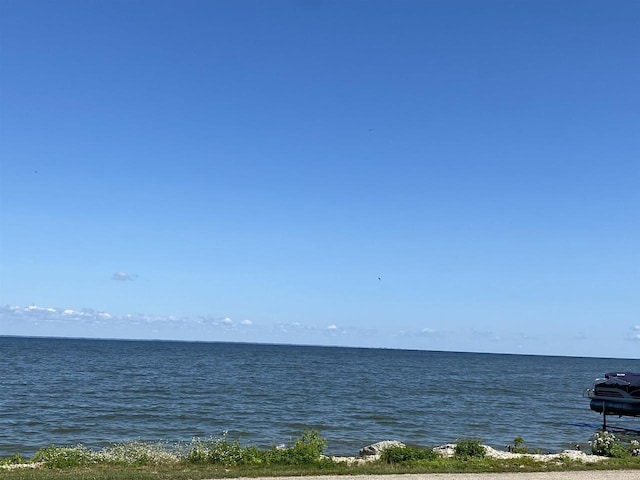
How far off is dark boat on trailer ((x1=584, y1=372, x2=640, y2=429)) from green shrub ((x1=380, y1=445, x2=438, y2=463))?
2212 cm

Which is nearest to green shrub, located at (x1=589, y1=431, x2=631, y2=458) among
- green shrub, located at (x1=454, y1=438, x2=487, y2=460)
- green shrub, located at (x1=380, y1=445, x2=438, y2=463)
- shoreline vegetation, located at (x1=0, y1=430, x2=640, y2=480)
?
shoreline vegetation, located at (x1=0, y1=430, x2=640, y2=480)

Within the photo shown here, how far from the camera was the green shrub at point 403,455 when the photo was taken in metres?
20.0

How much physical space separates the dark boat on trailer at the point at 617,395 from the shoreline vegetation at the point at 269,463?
17.1 meters

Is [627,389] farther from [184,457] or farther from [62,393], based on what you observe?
[62,393]

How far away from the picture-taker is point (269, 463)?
19.0m

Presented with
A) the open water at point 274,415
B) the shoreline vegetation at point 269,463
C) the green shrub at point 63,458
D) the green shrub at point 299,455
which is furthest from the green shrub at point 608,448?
the green shrub at point 63,458

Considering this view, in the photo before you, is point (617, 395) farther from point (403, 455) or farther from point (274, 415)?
point (403, 455)

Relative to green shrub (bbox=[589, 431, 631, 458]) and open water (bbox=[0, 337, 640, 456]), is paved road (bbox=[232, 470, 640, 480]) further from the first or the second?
open water (bbox=[0, 337, 640, 456])

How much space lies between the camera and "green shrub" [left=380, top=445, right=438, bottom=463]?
786 inches

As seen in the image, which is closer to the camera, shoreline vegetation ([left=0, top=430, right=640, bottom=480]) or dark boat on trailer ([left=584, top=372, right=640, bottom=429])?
shoreline vegetation ([left=0, top=430, right=640, bottom=480])

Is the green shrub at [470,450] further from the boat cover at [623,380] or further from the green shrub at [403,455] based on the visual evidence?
the boat cover at [623,380]

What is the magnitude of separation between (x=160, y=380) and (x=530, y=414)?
37627 millimetres

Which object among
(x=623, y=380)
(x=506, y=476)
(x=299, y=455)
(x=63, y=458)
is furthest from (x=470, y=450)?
(x=623, y=380)

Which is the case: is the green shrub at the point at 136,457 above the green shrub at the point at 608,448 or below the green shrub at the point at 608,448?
below
